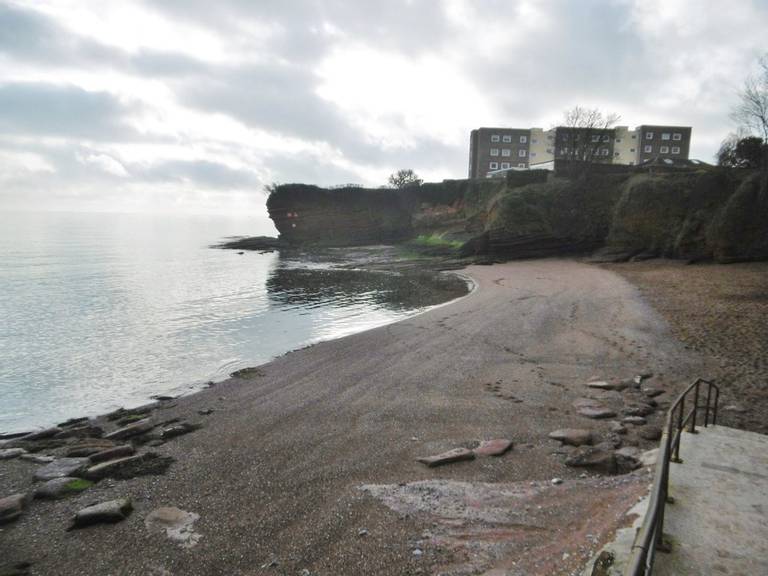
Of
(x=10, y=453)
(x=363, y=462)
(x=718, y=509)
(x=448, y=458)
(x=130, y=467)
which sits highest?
(x=718, y=509)

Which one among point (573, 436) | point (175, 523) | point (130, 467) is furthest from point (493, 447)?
point (130, 467)

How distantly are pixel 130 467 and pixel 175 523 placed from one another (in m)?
2.40

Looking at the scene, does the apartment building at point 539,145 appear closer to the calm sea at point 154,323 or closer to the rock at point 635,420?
the calm sea at point 154,323

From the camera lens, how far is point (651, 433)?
8.30 meters

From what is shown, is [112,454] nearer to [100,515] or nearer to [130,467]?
[130,467]

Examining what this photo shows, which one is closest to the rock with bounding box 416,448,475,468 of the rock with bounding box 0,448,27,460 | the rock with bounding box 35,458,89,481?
the rock with bounding box 35,458,89,481

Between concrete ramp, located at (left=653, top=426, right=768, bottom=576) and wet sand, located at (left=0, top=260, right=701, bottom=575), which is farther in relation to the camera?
wet sand, located at (left=0, top=260, right=701, bottom=575)

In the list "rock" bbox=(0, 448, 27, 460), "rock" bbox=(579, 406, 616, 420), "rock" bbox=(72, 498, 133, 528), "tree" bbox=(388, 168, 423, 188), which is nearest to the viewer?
"rock" bbox=(72, 498, 133, 528)

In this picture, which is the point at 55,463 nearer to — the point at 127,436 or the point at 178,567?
the point at 127,436

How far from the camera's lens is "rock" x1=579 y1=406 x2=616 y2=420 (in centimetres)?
936

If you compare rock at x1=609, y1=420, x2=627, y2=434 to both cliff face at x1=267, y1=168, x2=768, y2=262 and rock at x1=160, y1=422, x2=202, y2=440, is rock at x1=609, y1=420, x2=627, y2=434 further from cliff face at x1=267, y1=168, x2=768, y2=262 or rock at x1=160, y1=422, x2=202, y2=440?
cliff face at x1=267, y1=168, x2=768, y2=262

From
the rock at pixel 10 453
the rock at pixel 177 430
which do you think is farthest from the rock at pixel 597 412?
the rock at pixel 10 453

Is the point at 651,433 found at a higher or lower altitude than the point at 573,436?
higher

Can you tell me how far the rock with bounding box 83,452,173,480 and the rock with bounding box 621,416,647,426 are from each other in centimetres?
839
